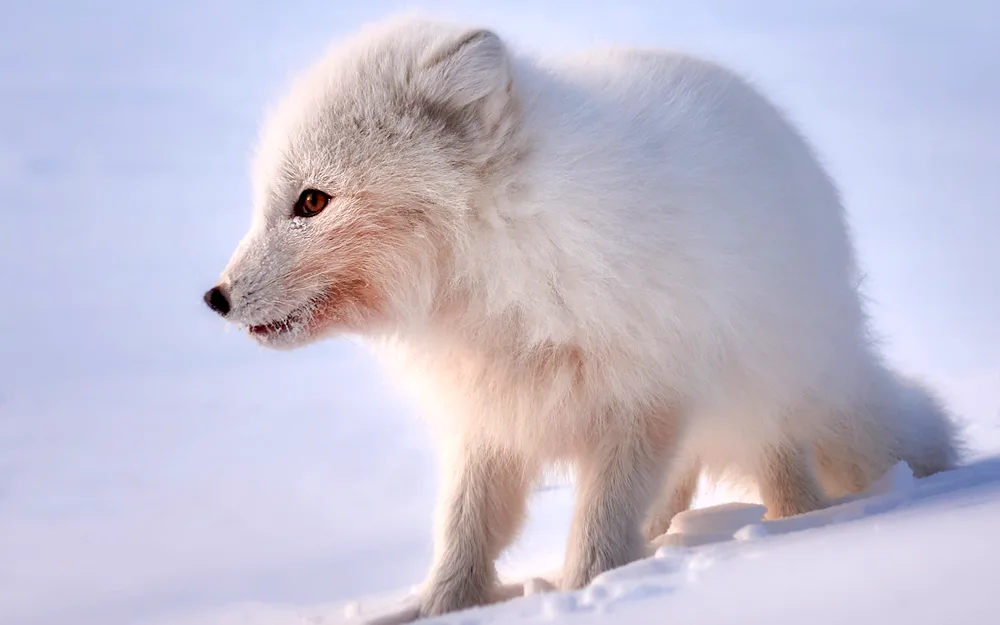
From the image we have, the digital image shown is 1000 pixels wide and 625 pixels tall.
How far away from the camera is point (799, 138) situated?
11.6 feet

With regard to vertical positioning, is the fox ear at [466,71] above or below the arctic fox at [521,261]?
above

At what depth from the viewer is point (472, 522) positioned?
9.87 feet

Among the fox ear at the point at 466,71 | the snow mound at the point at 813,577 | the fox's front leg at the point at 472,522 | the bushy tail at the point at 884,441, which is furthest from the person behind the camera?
the bushy tail at the point at 884,441

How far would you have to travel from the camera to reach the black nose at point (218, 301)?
262cm

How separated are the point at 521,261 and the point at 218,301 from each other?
2.60 ft

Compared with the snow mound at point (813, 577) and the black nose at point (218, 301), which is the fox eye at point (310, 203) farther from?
the snow mound at point (813, 577)

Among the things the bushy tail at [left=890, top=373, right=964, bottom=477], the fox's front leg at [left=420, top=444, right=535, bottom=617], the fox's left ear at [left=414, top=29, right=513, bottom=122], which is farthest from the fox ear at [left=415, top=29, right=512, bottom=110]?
the bushy tail at [left=890, top=373, right=964, bottom=477]

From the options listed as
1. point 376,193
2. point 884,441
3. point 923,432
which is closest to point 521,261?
point 376,193

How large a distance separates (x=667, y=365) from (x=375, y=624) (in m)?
1.09

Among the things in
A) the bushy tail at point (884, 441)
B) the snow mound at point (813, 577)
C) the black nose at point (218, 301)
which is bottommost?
the snow mound at point (813, 577)

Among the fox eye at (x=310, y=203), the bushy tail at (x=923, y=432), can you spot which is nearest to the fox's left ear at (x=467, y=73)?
the fox eye at (x=310, y=203)

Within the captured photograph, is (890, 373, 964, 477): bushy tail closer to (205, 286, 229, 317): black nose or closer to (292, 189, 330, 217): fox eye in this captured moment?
(292, 189, 330, 217): fox eye

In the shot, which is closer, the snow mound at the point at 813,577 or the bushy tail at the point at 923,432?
the snow mound at the point at 813,577

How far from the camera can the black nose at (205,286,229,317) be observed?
103 inches
